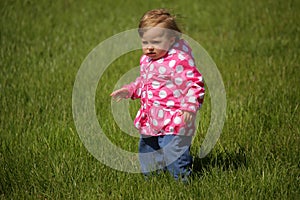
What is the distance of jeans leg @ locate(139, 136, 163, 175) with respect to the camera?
335 centimetres

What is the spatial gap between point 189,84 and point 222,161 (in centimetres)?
78

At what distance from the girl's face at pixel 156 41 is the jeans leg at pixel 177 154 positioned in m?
0.55

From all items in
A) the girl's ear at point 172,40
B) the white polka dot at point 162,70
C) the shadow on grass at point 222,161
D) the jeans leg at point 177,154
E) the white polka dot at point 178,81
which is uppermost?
the girl's ear at point 172,40

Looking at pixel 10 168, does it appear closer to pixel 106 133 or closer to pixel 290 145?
pixel 106 133

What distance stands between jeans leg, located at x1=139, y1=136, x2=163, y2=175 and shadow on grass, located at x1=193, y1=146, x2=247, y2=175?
11.4 inches

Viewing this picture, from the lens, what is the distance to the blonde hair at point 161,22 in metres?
3.11

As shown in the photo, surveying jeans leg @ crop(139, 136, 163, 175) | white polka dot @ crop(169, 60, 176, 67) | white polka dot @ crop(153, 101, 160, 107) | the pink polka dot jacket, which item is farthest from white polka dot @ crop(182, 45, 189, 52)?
jeans leg @ crop(139, 136, 163, 175)

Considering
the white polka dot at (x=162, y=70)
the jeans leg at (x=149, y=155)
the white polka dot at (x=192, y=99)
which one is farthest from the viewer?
the jeans leg at (x=149, y=155)

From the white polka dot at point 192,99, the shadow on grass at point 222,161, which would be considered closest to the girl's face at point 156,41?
the white polka dot at point 192,99

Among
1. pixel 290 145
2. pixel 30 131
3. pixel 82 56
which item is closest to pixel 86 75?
pixel 82 56

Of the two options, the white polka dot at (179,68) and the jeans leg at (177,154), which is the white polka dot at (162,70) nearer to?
the white polka dot at (179,68)

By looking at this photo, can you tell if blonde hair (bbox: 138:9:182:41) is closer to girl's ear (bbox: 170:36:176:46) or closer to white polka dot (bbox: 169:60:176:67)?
girl's ear (bbox: 170:36:176:46)

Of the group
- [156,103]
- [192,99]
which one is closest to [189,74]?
[192,99]

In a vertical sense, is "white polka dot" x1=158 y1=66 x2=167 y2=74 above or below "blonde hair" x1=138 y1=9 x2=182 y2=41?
below
